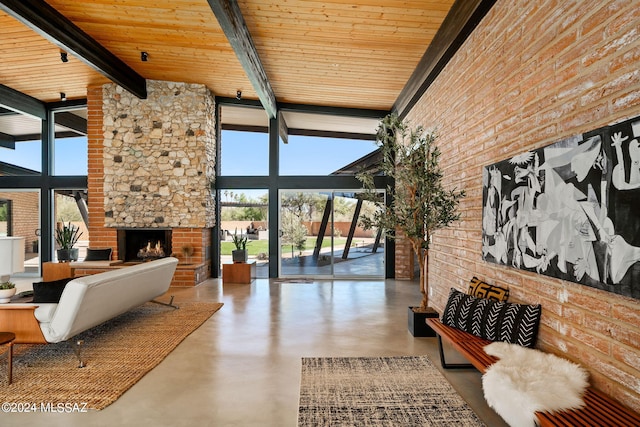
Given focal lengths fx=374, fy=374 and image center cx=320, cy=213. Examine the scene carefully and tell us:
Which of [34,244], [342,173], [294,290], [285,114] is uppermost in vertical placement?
[285,114]

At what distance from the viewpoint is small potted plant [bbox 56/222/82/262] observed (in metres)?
7.68

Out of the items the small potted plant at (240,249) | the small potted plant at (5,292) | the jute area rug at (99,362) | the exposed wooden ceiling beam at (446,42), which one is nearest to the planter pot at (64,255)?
the small potted plant at (240,249)

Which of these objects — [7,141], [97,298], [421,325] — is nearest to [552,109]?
[421,325]

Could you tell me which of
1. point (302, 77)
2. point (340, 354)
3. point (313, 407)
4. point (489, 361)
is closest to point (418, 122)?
point (302, 77)

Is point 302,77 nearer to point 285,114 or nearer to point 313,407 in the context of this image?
point 285,114

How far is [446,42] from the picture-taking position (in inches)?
171

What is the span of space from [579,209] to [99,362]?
3.93 metres

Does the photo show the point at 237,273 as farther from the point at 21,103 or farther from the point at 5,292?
the point at 21,103

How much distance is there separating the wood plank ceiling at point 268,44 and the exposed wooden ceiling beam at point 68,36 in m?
0.08

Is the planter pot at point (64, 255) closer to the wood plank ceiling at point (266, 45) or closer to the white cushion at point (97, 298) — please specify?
the wood plank ceiling at point (266, 45)

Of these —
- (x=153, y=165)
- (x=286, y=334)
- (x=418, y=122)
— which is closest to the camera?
Result: (x=286, y=334)

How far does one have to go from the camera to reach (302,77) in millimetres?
6406

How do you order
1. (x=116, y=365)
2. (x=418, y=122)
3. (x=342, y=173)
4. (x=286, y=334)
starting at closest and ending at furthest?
(x=116, y=365) < (x=286, y=334) < (x=418, y=122) < (x=342, y=173)

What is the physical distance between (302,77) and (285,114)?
2.00 meters
